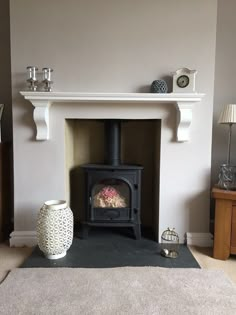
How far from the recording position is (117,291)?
197cm

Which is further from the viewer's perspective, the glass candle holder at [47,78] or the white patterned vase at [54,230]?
the glass candle holder at [47,78]

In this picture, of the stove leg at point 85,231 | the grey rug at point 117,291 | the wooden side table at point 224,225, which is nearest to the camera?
the grey rug at point 117,291

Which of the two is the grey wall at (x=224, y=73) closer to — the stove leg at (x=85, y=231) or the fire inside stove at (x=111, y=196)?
the fire inside stove at (x=111, y=196)

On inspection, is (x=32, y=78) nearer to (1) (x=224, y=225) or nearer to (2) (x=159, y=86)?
(2) (x=159, y=86)

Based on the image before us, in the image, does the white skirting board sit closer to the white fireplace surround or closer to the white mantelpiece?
the white fireplace surround

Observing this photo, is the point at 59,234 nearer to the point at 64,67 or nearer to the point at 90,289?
the point at 90,289

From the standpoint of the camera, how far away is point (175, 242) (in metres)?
2.79

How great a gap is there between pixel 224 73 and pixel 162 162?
1149mm

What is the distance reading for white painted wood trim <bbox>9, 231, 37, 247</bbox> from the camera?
284cm

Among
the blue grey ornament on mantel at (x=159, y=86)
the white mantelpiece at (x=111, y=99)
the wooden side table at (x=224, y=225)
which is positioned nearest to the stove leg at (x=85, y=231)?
the white mantelpiece at (x=111, y=99)

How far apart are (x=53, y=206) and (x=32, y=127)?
783mm

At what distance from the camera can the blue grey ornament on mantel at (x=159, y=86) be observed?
8.82 feet

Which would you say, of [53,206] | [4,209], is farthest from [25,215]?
[53,206]

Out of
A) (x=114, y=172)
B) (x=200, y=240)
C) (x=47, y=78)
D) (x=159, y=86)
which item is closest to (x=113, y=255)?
(x=114, y=172)
